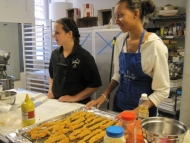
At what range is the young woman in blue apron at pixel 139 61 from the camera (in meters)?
1.25

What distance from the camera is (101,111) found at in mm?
1398

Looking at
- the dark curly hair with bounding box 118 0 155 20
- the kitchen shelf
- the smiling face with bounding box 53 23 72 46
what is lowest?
the smiling face with bounding box 53 23 72 46

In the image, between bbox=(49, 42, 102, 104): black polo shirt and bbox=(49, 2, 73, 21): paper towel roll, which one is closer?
bbox=(49, 42, 102, 104): black polo shirt

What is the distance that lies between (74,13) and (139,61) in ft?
8.68

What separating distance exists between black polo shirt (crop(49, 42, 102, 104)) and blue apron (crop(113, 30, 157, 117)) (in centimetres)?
42

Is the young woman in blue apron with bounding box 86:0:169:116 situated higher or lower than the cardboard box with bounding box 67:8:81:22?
lower

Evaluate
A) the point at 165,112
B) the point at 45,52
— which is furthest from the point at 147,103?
the point at 45,52

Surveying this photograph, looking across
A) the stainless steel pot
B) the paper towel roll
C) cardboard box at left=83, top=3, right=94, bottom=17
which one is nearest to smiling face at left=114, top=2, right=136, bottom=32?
the stainless steel pot

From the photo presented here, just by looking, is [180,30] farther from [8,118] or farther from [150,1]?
[8,118]

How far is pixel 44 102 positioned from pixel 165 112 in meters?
2.04

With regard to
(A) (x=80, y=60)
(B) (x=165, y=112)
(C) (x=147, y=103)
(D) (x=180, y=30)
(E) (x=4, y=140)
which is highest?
(D) (x=180, y=30)

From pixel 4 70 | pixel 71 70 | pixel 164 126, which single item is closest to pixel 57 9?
pixel 4 70

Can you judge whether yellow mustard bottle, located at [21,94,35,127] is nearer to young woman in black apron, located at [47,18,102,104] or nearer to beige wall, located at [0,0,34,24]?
young woman in black apron, located at [47,18,102,104]

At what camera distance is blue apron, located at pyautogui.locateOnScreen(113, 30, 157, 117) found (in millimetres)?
1337
